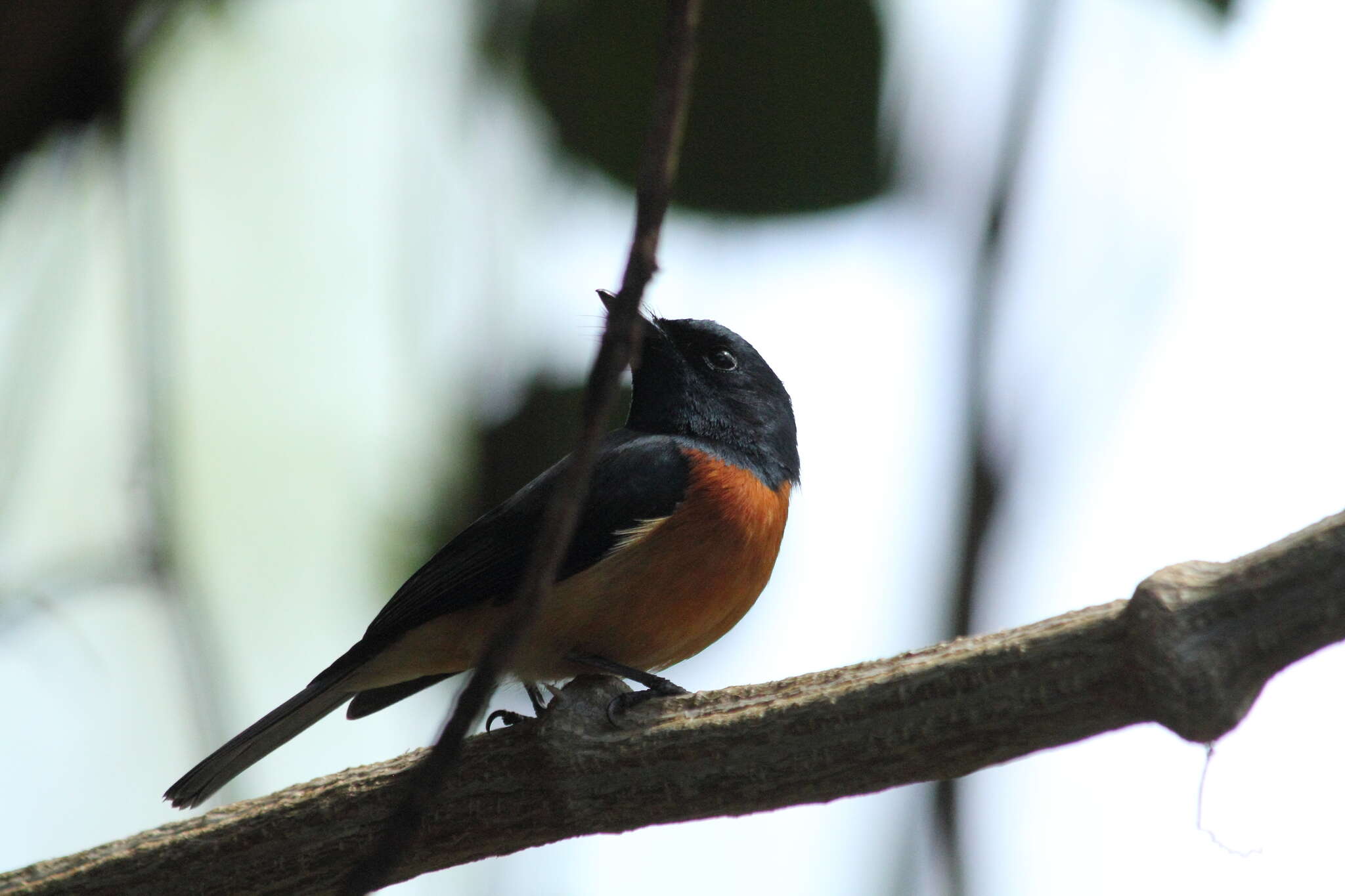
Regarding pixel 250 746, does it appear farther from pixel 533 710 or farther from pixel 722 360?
pixel 722 360

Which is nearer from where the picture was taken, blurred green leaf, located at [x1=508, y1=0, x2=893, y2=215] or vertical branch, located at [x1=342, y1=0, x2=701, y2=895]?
vertical branch, located at [x1=342, y1=0, x2=701, y2=895]

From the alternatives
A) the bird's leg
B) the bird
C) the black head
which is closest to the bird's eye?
the black head

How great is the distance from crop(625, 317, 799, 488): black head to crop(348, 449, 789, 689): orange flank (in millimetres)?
395

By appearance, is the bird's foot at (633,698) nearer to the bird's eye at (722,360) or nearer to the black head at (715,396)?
the black head at (715,396)

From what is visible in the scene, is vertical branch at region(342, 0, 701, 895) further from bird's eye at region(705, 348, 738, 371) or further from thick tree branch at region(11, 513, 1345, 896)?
bird's eye at region(705, 348, 738, 371)

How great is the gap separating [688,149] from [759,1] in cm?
56

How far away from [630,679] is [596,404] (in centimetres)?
199

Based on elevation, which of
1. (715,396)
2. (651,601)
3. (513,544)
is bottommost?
(651,601)

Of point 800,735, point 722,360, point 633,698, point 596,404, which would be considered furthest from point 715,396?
point 596,404

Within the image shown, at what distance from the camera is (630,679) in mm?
3543

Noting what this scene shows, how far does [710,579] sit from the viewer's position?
3811 mm

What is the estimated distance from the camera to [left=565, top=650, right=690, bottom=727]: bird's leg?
301cm

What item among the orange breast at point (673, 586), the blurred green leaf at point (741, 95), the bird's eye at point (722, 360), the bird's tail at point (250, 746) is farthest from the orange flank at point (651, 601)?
the blurred green leaf at point (741, 95)

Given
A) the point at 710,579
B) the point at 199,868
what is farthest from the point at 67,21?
the point at 710,579
